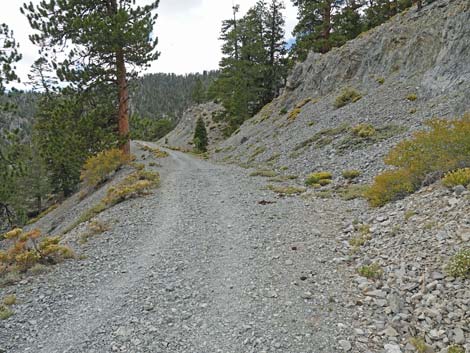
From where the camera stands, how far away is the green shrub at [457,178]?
780 centimetres

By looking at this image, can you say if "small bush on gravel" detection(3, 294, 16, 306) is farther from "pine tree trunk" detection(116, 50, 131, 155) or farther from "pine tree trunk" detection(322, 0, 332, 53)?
"pine tree trunk" detection(322, 0, 332, 53)

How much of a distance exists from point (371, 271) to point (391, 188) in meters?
3.64

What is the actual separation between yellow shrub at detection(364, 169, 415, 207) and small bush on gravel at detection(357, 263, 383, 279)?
3178 mm

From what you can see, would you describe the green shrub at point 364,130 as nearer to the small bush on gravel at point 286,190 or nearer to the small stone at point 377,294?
the small bush on gravel at point 286,190

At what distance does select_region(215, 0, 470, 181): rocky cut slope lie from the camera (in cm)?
1673

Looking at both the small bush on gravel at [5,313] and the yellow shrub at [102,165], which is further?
the yellow shrub at [102,165]

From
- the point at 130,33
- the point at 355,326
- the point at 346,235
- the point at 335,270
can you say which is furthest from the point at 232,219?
the point at 130,33

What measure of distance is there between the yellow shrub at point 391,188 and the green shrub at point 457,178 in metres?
1.12

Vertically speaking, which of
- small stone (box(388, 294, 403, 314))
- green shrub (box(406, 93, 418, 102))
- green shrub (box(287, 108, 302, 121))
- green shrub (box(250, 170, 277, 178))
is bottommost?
small stone (box(388, 294, 403, 314))

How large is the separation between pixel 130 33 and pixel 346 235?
16176mm

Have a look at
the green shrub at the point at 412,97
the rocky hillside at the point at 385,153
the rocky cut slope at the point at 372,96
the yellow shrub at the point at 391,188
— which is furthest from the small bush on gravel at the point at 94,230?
the green shrub at the point at 412,97

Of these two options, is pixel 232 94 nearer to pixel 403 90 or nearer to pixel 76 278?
Answer: pixel 403 90

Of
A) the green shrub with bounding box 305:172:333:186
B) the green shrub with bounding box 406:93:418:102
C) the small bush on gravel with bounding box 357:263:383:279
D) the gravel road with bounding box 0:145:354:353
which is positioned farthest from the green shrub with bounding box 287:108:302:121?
the small bush on gravel with bounding box 357:263:383:279

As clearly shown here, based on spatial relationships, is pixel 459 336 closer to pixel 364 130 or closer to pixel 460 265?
pixel 460 265
